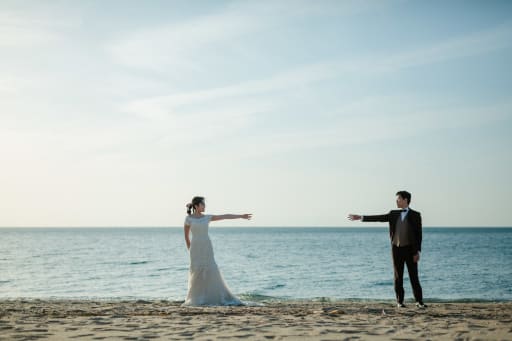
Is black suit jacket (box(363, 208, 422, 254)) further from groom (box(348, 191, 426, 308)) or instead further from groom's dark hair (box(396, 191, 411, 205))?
groom's dark hair (box(396, 191, 411, 205))

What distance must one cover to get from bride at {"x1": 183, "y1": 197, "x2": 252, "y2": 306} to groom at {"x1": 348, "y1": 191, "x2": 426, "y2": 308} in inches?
145

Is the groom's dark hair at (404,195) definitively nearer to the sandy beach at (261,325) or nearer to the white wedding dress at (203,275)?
the sandy beach at (261,325)

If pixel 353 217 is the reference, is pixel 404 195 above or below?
above

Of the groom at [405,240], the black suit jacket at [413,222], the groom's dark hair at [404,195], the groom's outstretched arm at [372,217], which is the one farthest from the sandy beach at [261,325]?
the groom's dark hair at [404,195]

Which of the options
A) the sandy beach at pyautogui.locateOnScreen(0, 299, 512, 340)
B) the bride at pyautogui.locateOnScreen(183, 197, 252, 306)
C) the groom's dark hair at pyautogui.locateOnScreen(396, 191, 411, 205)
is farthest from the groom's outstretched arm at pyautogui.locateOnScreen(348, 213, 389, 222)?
the bride at pyautogui.locateOnScreen(183, 197, 252, 306)

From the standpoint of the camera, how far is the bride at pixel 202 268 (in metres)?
10.5

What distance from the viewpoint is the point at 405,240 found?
9828mm

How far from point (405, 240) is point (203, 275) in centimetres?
478

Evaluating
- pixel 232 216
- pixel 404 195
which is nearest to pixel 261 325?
pixel 232 216

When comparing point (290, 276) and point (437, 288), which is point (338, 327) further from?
point (290, 276)

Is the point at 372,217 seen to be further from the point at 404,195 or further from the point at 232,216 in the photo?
the point at 232,216

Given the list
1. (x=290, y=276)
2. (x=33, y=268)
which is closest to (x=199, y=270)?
(x=290, y=276)

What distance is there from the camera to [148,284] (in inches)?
878

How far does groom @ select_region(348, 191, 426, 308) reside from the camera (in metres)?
Result: 9.78
